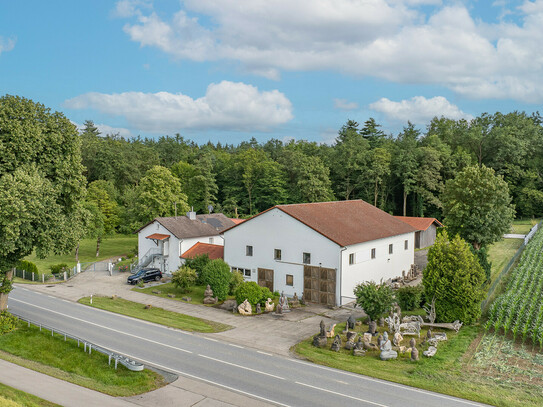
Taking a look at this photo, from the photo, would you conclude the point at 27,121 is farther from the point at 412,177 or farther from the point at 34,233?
the point at 412,177

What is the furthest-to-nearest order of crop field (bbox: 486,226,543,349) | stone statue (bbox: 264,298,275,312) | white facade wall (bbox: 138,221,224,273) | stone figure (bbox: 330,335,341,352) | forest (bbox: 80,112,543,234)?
forest (bbox: 80,112,543,234) → white facade wall (bbox: 138,221,224,273) → stone statue (bbox: 264,298,275,312) → crop field (bbox: 486,226,543,349) → stone figure (bbox: 330,335,341,352)

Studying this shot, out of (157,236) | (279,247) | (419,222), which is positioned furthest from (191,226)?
(419,222)

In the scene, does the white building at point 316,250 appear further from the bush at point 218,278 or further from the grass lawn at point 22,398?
the grass lawn at point 22,398

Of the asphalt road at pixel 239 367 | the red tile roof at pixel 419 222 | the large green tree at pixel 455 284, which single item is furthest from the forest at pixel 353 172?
the large green tree at pixel 455 284

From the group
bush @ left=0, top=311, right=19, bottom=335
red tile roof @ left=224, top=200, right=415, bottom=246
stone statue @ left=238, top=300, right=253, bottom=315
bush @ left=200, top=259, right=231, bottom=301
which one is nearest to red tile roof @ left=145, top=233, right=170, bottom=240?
bush @ left=200, top=259, right=231, bottom=301

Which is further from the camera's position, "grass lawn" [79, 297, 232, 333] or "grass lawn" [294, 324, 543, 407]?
"grass lawn" [79, 297, 232, 333]

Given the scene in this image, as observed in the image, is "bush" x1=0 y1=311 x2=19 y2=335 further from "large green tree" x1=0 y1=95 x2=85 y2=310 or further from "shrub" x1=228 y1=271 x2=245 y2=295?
"shrub" x1=228 y1=271 x2=245 y2=295

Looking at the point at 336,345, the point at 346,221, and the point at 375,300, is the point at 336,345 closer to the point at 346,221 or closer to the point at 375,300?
the point at 375,300

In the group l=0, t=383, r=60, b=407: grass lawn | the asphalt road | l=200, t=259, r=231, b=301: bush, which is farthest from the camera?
l=200, t=259, r=231, b=301: bush
